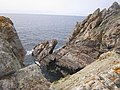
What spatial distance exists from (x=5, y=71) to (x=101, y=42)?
49.0m

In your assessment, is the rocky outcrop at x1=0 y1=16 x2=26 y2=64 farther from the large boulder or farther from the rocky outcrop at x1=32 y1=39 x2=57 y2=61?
the rocky outcrop at x1=32 y1=39 x2=57 y2=61

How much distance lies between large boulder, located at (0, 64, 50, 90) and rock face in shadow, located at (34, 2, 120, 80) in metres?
33.2

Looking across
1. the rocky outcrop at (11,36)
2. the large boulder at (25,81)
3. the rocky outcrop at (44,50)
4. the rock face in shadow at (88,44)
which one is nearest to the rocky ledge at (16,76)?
the large boulder at (25,81)

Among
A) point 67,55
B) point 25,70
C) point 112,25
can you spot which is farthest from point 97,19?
point 25,70

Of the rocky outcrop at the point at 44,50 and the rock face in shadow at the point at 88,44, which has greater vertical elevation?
the rock face in shadow at the point at 88,44

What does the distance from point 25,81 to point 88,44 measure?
46.2 metres

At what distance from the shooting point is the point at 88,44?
56.3 metres

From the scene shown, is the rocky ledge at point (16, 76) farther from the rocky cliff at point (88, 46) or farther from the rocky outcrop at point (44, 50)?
the rocky outcrop at point (44, 50)

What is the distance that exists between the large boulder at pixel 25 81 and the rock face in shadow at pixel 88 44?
33205 mm

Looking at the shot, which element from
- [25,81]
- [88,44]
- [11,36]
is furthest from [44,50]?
[25,81]

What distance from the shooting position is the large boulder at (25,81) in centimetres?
1036

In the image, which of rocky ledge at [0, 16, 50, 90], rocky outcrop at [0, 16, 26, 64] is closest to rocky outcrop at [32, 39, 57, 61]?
rocky outcrop at [0, 16, 26, 64]

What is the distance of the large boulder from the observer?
34.0 ft

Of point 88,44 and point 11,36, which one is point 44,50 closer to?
Answer: point 88,44
